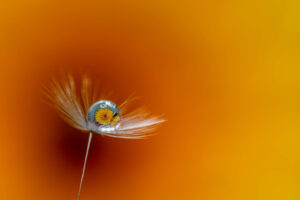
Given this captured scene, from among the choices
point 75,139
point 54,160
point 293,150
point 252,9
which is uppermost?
point 252,9

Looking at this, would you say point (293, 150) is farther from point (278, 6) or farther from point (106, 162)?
point (106, 162)

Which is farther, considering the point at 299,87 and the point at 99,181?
the point at 299,87

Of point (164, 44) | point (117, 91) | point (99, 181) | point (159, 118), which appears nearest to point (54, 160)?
point (99, 181)

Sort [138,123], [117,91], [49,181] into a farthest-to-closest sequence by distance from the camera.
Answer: [117,91]
[49,181]
[138,123]

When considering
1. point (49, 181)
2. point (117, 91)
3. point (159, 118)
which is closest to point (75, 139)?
point (49, 181)

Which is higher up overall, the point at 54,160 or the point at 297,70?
the point at 297,70

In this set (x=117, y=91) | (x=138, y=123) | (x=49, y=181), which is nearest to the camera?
(x=138, y=123)
